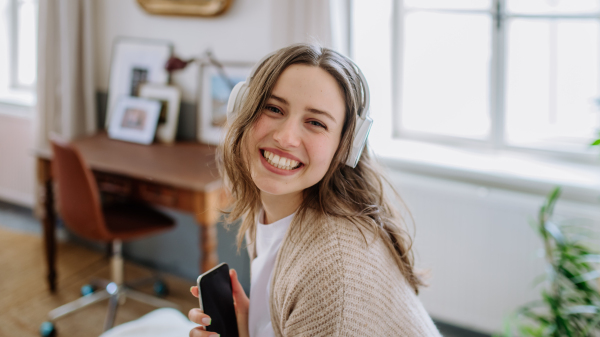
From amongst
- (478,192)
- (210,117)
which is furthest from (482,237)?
(210,117)

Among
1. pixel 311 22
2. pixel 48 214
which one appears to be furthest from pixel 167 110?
pixel 311 22

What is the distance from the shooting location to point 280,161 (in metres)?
0.91

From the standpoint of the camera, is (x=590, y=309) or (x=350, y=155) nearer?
(x=350, y=155)

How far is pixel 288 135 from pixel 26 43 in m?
3.60

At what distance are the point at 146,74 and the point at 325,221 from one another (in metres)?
2.13

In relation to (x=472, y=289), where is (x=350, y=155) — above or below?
above

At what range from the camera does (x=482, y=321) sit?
7.52 ft

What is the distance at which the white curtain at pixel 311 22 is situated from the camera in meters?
2.24

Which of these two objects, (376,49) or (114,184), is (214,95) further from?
(376,49)

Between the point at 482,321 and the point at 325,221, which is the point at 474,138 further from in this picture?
the point at 325,221

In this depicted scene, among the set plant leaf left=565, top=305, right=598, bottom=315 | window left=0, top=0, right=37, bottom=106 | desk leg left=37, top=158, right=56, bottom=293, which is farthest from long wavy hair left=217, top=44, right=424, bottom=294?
window left=0, top=0, right=37, bottom=106

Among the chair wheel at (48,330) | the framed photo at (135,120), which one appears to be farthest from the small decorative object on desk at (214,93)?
the chair wheel at (48,330)

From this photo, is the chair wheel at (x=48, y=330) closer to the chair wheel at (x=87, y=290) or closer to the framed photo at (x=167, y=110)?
the chair wheel at (x=87, y=290)

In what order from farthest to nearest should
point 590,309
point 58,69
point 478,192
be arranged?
point 58,69 < point 478,192 < point 590,309
